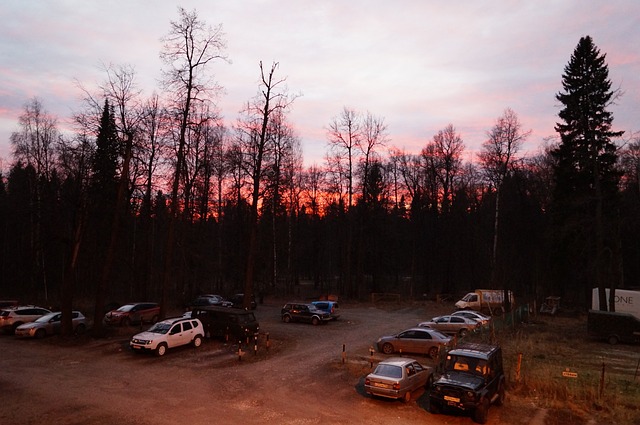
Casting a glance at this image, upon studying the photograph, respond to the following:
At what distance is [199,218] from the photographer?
48750 mm

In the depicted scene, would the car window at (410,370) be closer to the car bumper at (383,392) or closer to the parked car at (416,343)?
the car bumper at (383,392)

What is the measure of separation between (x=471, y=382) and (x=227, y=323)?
52.6ft

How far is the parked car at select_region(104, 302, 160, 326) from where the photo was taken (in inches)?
1222

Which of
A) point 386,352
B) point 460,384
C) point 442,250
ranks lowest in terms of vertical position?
point 386,352

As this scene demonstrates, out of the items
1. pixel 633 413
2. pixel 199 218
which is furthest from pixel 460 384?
pixel 199 218

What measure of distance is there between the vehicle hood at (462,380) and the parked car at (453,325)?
14587 millimetres

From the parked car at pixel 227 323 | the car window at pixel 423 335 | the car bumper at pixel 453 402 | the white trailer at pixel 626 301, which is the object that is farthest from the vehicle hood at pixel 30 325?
the white trailer at pixel 626 301

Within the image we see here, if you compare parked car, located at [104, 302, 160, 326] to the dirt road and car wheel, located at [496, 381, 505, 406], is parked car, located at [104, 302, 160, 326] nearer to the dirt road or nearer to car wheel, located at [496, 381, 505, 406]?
the dirt road

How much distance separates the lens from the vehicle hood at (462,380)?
1390cm

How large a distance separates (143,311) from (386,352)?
1893 cm

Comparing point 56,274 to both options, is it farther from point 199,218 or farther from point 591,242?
point 591,242

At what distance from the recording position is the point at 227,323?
2611 cm

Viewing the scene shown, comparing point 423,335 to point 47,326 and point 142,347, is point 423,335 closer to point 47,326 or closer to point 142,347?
point 142,347

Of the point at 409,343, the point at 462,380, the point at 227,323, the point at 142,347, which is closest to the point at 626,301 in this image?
the point at 409,343
